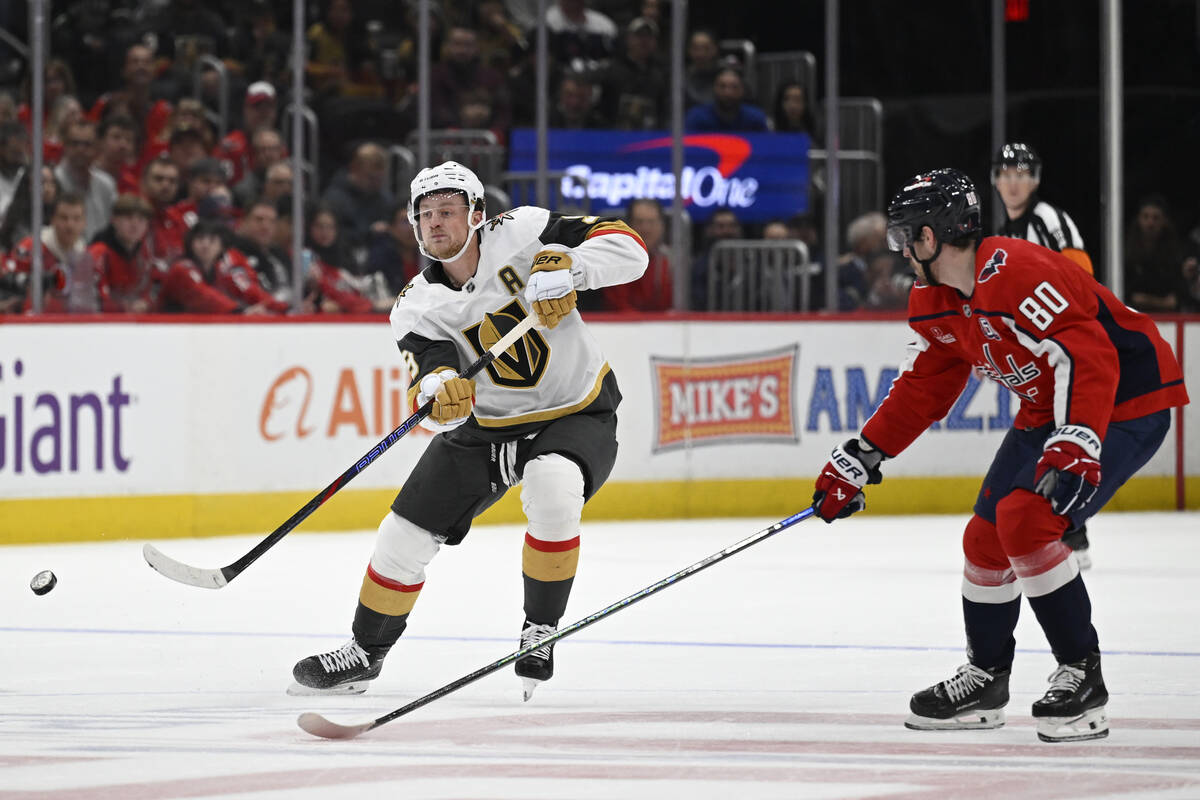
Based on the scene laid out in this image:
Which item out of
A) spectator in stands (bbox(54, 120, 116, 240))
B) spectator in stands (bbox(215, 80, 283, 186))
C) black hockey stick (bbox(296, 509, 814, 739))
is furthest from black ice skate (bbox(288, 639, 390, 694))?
spectator in stands (bbox(215, 80, 283, 186))

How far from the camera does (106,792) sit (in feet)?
9.73

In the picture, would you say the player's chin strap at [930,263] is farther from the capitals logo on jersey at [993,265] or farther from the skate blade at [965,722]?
the skate blade at [965,722]

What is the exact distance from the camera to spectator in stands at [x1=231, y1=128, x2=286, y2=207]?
26.2ft

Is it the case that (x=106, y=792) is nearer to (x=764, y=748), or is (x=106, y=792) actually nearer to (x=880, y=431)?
(x=764, y=748)

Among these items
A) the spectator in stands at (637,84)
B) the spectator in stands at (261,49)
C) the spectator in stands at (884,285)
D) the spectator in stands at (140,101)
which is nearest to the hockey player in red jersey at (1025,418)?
the spectator in stands at (884,285)

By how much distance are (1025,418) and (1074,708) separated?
565 millimetres

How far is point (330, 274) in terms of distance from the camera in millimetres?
7941

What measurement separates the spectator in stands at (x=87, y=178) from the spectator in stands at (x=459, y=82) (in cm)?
199

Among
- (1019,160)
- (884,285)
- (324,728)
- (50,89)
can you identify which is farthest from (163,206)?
(324,728)

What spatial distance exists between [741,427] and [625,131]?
2.04m

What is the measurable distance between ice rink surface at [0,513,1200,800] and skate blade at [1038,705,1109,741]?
0.04 metres

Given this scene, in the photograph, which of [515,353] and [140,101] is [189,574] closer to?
[515,353]

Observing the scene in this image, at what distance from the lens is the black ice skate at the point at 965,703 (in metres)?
3.56

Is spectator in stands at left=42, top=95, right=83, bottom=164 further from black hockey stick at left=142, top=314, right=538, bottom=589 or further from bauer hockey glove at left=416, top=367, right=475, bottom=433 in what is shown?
bauer hockey glove at left=416, top=367, right=475, bottom=433
